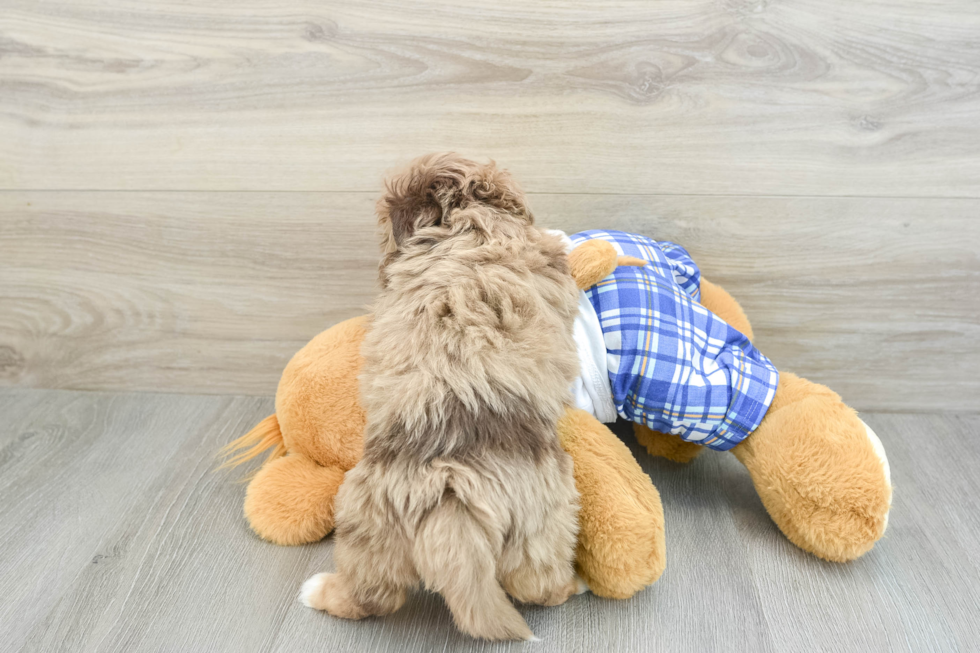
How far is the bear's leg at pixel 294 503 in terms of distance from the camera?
30.5 inches

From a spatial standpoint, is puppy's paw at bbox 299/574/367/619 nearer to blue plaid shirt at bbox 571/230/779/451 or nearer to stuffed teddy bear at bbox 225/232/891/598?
Result: stuffed teddy bear at bbox 225/232/891/598

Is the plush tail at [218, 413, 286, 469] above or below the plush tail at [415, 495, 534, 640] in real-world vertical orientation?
below

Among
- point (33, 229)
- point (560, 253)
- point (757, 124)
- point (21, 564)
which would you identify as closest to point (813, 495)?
point (560, 253)

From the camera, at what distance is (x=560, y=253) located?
0.67 m

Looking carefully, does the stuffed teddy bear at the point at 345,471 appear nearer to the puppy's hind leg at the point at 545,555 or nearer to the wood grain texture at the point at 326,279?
the puppy's hind leg at the point at 545,555

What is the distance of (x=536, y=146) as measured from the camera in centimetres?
89

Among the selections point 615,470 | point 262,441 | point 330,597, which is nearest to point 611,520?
point 615,470

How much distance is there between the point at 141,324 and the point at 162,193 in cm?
23

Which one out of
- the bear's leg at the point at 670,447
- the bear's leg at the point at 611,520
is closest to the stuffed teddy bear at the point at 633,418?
the bear's leg at the point at 611,520

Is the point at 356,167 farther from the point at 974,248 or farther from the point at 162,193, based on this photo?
the point at 974,248

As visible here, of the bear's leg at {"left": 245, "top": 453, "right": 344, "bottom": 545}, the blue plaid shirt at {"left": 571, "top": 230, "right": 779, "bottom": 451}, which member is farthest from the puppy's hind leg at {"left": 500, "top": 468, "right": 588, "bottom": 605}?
the bear's leg at {"left": 245, "top": 453, "right": 344, "bottom": 545}

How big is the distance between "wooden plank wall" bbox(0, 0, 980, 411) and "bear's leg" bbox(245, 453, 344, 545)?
11.7 inches

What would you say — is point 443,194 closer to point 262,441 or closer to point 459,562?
point 459,562

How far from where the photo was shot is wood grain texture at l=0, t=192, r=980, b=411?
0.91 metres
